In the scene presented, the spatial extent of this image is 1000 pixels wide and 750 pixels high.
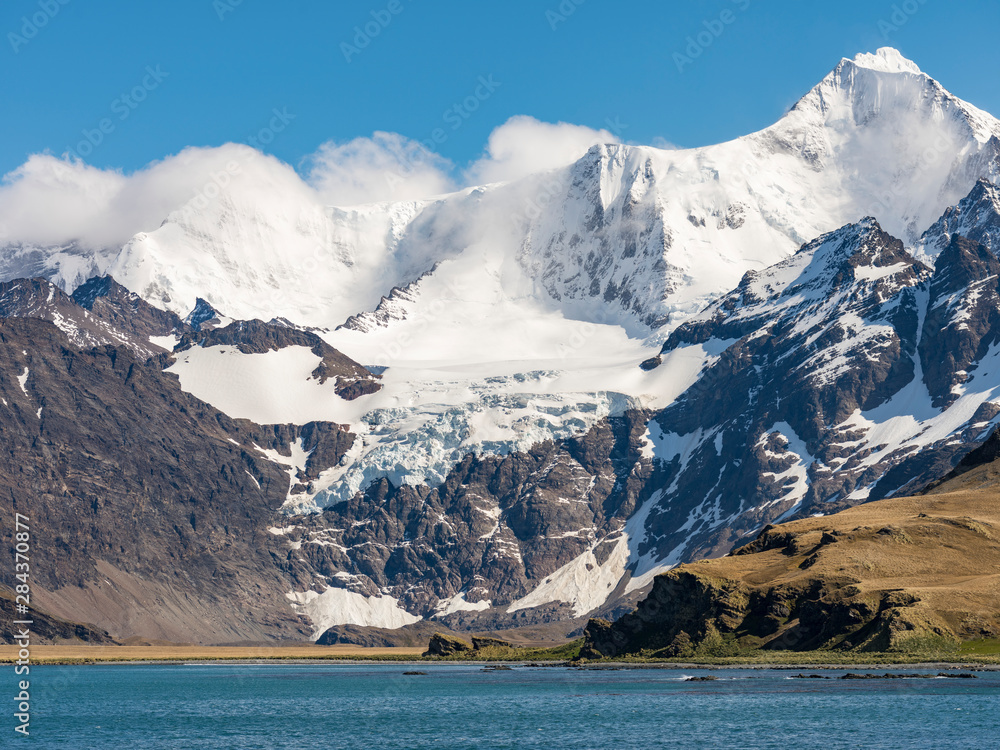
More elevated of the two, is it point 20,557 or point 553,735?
point 20,557

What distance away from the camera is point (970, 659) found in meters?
197

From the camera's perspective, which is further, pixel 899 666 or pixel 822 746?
pixel 899 666

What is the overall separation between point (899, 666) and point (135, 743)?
110 meters

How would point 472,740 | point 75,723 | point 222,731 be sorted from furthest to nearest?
point 75,723
point 222,731
point 472,740

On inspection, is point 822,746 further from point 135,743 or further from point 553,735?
point 135,743

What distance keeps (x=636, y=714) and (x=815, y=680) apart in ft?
129

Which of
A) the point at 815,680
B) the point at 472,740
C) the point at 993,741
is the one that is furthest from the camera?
the point at 815,680

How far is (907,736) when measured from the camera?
432 feet

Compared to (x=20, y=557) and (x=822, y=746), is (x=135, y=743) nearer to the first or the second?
(x=20, y=557)

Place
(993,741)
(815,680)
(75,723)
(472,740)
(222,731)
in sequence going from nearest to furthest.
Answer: (993,741) < (472,740) < (222,731) < (75,723) < (815,680)

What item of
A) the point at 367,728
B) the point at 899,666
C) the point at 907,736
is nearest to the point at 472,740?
the point at 367,728

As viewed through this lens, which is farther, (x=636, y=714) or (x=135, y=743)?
(x=636, y=714)

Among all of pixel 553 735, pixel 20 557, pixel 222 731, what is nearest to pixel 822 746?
pixel 553 735

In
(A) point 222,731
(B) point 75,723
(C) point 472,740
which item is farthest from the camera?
(B) point 75,723
